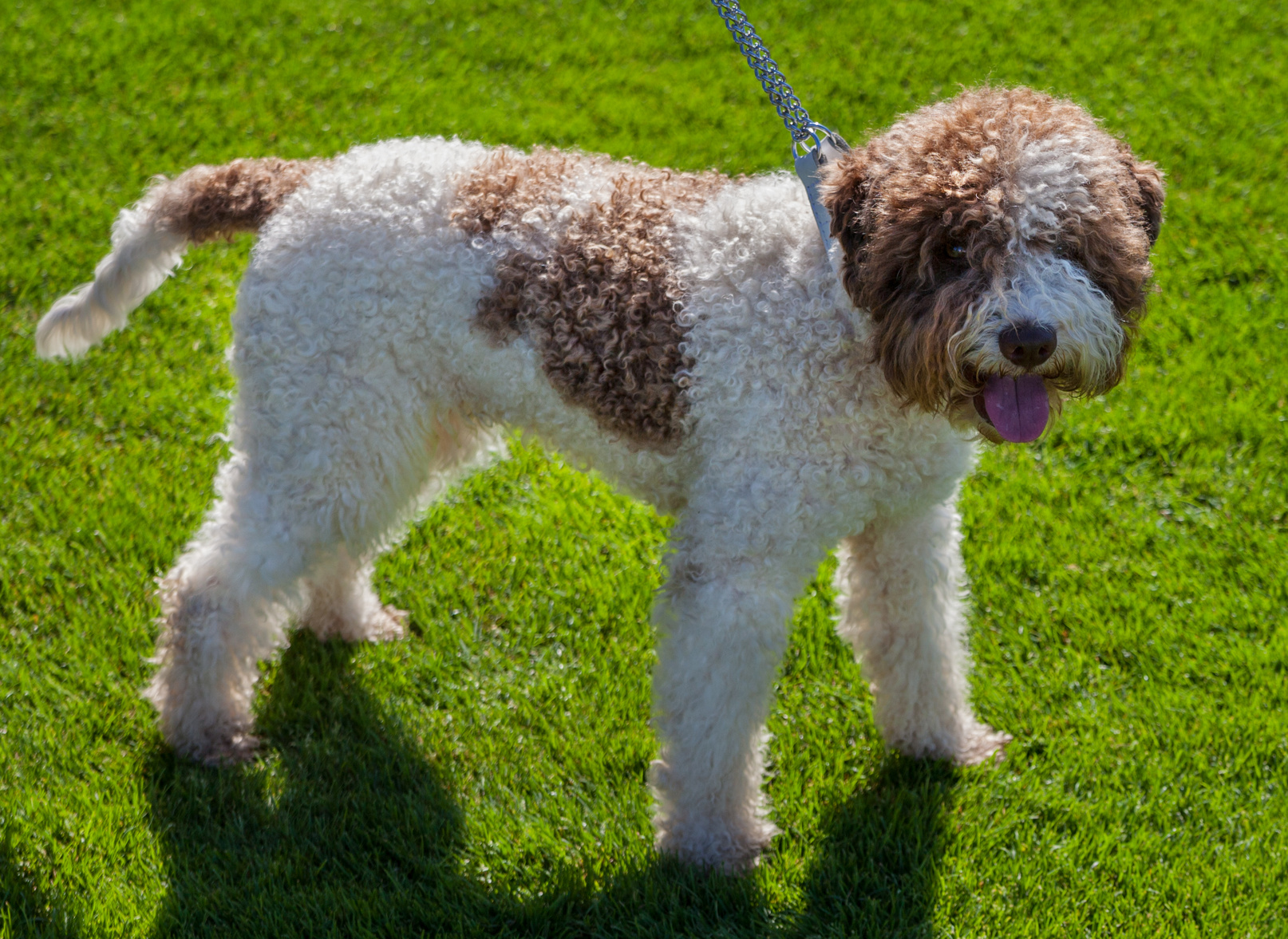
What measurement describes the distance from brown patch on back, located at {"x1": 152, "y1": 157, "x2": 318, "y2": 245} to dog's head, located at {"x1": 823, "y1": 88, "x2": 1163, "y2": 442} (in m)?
1.78

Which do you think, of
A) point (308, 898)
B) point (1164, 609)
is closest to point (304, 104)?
point (308, 898)

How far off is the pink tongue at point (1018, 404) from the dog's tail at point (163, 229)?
Result: 7.25 feet

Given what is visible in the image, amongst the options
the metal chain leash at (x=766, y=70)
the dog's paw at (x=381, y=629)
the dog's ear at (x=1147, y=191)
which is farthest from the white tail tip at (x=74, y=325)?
the dog's ear at (x=1147, y=191)

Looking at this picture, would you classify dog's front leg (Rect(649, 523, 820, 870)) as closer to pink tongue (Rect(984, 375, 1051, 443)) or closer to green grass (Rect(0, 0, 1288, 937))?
green grass (Rect(0, 0, 1288, 937))

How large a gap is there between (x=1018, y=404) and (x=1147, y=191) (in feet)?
2.18

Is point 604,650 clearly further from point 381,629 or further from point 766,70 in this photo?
point 766,70

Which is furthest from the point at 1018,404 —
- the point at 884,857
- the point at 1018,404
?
the point at 884,857

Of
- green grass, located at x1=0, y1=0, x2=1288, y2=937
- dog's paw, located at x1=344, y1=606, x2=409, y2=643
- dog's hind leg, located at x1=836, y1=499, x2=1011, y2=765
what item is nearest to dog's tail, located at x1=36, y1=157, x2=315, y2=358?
green grass, located at x1=0, y1=0, x2=1288, y2=937

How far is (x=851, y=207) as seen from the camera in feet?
9.20

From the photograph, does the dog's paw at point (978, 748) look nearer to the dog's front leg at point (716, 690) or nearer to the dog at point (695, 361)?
the dog at point (695, 361)

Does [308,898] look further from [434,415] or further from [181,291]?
[181,291]

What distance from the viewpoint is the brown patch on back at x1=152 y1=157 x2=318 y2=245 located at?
3584mm

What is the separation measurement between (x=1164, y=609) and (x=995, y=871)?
140cm

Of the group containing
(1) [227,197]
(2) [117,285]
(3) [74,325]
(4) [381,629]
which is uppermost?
(1) [227,197]
